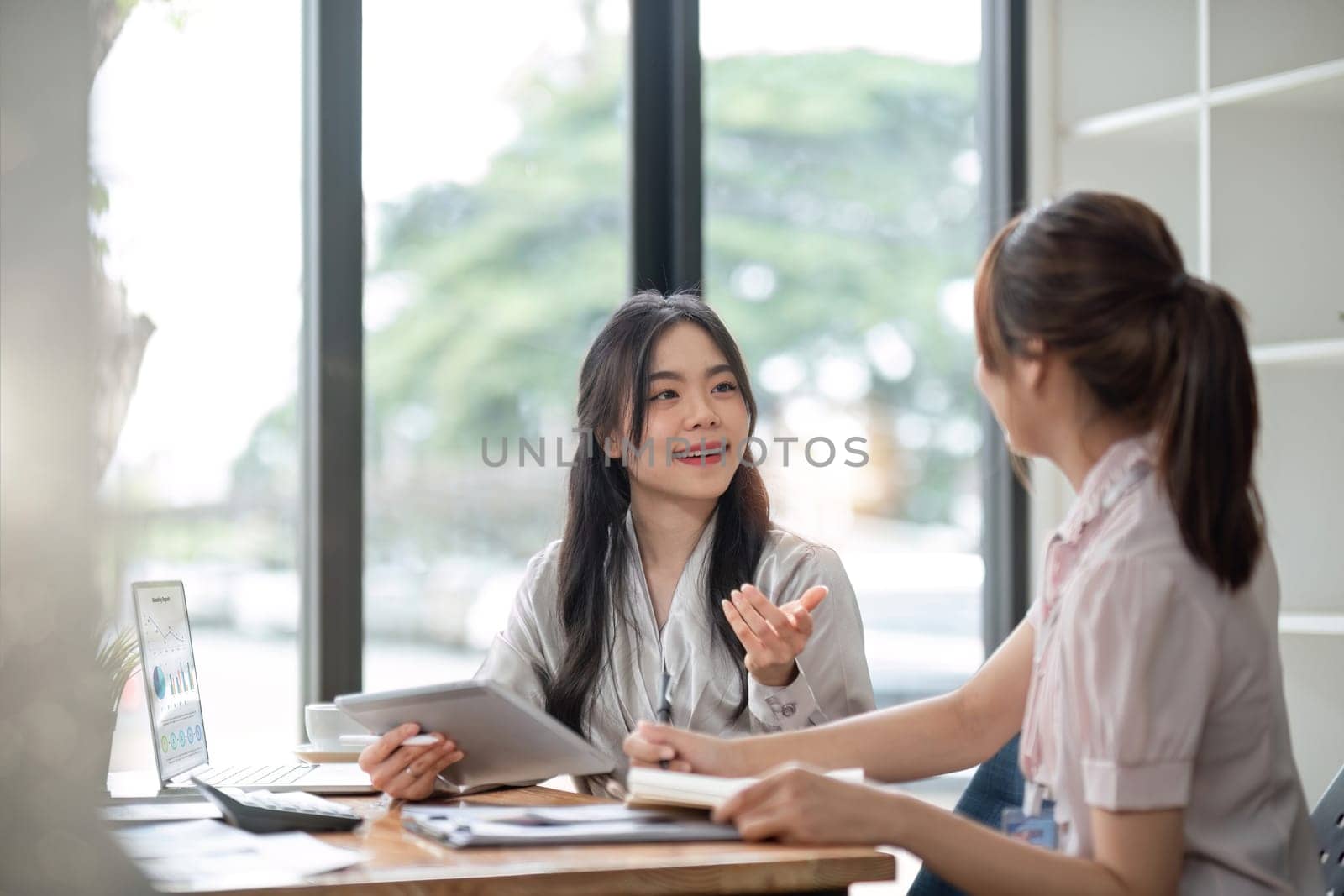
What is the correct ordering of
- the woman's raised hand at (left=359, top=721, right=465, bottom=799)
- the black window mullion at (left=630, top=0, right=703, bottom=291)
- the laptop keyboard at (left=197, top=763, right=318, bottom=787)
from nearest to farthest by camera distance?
the woman's raised hand at (left=359, top=721, right=465, bottom=799)
the laptop keyboard at (left=197, top=763, right=318, bottom=787)
the black window mullion at (left=630, top=0, right=703, bottom=291)

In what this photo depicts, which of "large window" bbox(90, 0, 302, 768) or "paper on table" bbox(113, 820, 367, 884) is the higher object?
"large window" bbox(90, 0, 302, 768)

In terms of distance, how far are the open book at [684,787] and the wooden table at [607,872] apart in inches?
2.6

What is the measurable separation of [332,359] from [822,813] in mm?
1633

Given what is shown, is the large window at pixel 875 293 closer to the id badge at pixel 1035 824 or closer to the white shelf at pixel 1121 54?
the white shelf at pixel 1121 54

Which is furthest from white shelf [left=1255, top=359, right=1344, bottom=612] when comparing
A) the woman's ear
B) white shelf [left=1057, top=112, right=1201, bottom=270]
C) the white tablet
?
the white tablet

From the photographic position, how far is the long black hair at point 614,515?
1.97m

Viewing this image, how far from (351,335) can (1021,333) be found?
62.6 inches

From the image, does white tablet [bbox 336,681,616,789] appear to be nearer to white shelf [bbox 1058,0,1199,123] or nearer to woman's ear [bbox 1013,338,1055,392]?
woman's ear [bbox 1013,338,1055,392]

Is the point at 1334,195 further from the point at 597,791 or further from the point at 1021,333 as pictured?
the point at 597,791

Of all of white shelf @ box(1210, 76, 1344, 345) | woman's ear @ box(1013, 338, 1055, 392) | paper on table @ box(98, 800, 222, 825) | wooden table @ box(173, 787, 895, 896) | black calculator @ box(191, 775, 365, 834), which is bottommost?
paper on table @ box(98, 800, 222, 825)

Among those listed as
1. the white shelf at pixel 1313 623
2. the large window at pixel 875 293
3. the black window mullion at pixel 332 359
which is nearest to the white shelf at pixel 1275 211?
the white shelf at pixel 1313 623

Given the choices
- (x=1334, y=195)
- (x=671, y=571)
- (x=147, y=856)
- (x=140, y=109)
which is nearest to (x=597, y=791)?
(x=671, y=571)

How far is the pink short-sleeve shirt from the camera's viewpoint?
44.8 inches

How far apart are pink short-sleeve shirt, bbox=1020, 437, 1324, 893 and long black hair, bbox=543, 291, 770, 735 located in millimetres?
769
